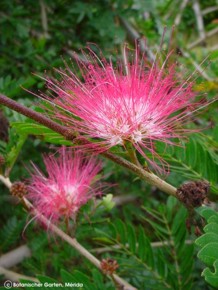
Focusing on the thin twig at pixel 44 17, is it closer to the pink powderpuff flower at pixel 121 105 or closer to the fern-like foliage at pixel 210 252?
the pink powderpuff flower at pixel 121 105

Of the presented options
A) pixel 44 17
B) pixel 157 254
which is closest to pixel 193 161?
pixel 157 254

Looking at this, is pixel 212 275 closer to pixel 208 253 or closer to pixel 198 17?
pixel 208 253

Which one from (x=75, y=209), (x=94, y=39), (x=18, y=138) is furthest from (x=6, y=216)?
(x=94, y=39)

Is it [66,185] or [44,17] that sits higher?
[44,17]

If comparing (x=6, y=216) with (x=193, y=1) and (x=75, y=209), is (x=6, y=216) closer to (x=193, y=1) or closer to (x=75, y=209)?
(x=75, y=209)

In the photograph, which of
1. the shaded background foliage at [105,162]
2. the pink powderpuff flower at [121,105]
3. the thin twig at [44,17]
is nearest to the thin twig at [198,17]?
the shaded background foliage at [105,162]
